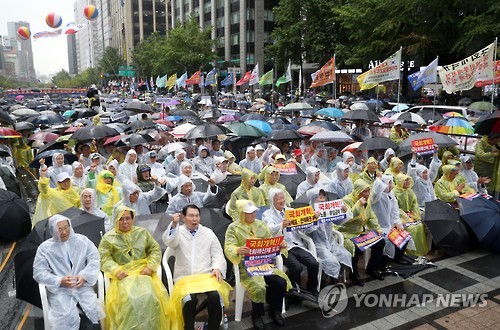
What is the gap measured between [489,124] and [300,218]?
583 centimetres

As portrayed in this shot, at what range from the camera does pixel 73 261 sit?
4.93 metres

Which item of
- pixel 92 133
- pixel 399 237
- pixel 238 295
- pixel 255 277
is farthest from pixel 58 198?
pixel 399 237

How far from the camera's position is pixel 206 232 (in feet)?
18.0

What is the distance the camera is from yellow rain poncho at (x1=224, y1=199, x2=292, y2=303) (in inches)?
212

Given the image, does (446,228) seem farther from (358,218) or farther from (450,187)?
(358,218)

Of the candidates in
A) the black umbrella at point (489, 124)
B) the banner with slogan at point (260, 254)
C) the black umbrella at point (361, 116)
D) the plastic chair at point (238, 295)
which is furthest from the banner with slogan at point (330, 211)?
the black umbrella at point (361, 116)

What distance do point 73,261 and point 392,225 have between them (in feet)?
15.3

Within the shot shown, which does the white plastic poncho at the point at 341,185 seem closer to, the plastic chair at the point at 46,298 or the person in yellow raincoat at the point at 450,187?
the person in yellow raincoat at the point at 450,187

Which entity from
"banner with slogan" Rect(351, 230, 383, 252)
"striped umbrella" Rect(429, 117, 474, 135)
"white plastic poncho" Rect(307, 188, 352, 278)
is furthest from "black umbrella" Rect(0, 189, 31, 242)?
"striped umbrella" Rect(429, 117, 474, 135)

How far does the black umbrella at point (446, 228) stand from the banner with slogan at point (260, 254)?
323 centimetres

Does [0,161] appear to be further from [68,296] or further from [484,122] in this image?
[484,122]

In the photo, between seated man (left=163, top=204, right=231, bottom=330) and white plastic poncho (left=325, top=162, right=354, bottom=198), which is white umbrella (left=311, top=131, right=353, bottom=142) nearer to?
white plastic poncho (left=325, top=162, right=354, bottom=198)

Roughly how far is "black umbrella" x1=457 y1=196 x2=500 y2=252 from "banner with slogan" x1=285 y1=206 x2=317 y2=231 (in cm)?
311

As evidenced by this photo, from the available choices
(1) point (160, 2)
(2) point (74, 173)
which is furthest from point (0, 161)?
(1) point (160, 2)
